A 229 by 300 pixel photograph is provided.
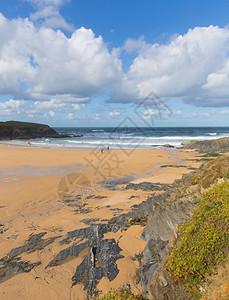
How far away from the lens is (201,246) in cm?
374

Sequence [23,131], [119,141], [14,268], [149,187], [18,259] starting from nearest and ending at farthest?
[14,268]
[18,259]
[149,187]
[119,141]
[23,131]

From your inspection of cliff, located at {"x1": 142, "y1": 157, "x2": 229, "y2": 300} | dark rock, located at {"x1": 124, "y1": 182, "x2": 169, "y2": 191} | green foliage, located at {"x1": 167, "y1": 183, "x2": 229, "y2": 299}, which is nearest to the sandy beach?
dark rock, located at {"x1": 124, "y1": 182, "x2": 169, "y2": 191}

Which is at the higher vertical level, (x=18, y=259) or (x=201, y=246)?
(x=201, y=246)

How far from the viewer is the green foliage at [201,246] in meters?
3.49

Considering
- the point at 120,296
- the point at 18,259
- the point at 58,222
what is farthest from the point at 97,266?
the point at 58,222

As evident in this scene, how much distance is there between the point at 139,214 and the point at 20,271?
4.97m

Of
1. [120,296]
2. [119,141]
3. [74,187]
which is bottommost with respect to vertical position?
[74,187]

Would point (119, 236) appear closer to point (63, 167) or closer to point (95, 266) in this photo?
point (95, 266)

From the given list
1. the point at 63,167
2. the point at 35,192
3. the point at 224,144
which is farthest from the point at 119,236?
the point at 224,144

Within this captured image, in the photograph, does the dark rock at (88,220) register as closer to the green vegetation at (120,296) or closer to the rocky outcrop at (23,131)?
the green vegetation at (120,296)

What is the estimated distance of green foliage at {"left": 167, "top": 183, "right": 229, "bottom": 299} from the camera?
349cm

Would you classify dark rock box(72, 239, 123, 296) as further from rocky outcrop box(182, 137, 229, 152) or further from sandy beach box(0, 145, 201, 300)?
rocky outcrop box(182, 137, 229, 152)

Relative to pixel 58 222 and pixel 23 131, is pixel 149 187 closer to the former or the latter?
pixel 58 222

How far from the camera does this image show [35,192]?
48.0 ft
